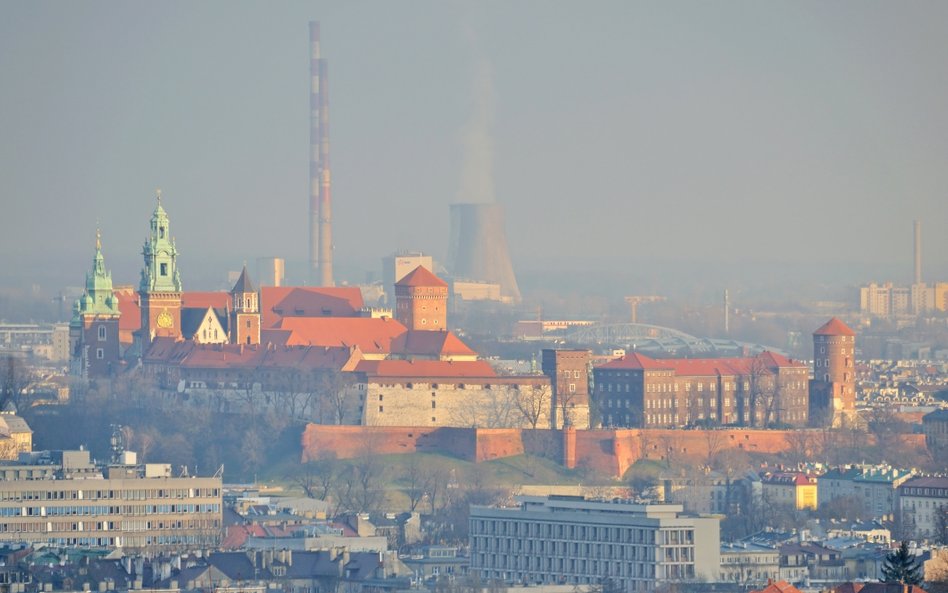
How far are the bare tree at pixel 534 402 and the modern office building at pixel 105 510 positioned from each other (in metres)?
37.6

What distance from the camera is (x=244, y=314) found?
129 meters

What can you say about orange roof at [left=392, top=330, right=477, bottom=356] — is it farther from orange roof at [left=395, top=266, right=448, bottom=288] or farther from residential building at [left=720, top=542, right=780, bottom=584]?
residential building at [left=720, top=542, right=780, bottom=584]

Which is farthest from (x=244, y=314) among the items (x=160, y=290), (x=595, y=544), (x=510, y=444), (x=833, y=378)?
(x=595, y=544)

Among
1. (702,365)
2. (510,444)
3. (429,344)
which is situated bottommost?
(510,444)

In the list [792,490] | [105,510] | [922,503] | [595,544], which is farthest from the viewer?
[792,490]

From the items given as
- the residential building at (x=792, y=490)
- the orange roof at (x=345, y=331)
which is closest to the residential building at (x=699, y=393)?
the orange roof at (x=345, y=331)

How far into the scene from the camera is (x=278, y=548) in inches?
2953

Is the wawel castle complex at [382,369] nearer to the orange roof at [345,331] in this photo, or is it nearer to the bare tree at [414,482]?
the orange roof at [345,331]

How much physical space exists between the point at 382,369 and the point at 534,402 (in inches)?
199

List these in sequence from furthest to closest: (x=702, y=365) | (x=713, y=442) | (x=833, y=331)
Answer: (x=833, y=331) → (x=702, y=365) → (x=713, y=442)

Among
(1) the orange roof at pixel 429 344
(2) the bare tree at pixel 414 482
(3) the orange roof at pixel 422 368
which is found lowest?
(2) the bare tree at pixel 414 482

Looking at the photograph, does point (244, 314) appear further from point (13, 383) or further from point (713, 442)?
point (713, 442)

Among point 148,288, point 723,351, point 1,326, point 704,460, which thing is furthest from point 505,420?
point 1,326

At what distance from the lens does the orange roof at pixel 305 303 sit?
134 meters
